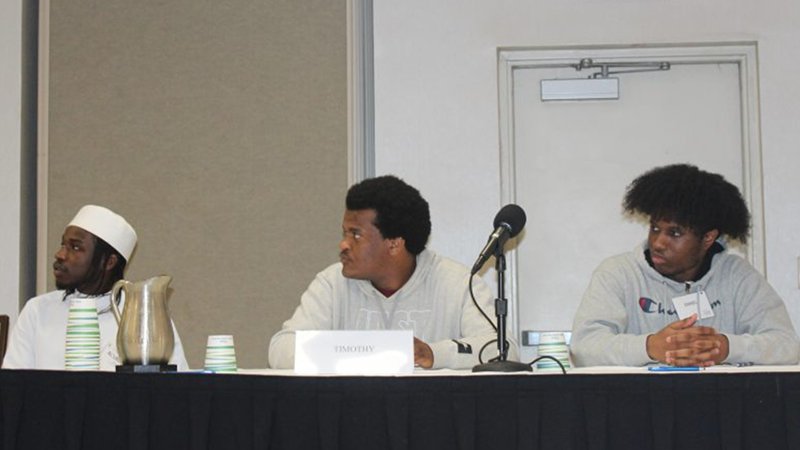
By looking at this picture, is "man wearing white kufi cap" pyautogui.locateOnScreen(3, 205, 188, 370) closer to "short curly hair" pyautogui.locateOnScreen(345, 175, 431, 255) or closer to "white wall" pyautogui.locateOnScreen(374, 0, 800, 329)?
"short curly hair" pyautogui.locateOnScreen(345, 175, 431, 255)

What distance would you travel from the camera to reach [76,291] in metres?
3.40

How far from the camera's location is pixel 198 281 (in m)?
4.30

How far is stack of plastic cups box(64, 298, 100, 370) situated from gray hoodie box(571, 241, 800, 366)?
1402 mm

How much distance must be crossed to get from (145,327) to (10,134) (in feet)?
7.35

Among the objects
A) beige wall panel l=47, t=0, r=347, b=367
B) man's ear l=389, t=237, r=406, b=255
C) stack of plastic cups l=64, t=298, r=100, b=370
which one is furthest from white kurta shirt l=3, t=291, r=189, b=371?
beige wall panel l=47, t=0, r=347, b=367

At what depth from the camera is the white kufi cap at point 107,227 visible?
11.1ft

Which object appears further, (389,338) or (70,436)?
(389,338)

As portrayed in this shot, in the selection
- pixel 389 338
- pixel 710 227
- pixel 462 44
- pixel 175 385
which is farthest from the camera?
pixel 462 44

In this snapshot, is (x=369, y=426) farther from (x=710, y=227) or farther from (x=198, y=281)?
(x=198, y=281)

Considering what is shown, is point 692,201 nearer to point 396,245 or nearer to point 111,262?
point 396,245

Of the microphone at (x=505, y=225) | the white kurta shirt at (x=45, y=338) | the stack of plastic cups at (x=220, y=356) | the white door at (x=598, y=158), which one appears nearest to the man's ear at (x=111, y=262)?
the white kurta shirt at (x=45, y=338)

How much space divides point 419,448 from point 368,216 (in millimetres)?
1292

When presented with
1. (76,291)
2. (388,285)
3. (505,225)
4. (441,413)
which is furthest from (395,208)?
(441,413)

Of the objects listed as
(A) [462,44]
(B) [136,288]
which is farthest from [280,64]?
(B) [136,288]
